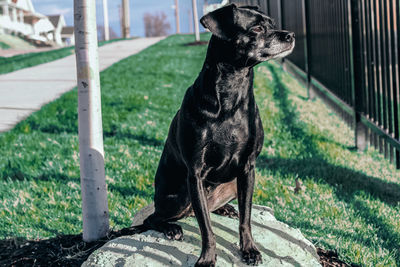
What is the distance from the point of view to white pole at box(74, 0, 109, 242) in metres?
2.94

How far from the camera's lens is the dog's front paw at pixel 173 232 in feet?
9.36

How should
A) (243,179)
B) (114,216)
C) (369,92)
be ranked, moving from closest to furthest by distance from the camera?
(243,179)
(114,216)
(369,92)

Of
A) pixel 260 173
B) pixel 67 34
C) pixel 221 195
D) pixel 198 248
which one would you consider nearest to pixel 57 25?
pixel 67 34

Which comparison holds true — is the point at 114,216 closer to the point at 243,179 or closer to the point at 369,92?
the point at 243,179

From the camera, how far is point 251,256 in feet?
8.73

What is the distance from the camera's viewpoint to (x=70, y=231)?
367cm

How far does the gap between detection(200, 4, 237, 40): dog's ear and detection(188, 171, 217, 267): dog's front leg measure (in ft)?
2.63

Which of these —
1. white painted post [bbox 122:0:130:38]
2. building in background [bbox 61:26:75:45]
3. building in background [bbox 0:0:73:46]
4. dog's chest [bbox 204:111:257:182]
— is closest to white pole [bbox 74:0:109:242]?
dog's chest [bbox 204:111:257:182]

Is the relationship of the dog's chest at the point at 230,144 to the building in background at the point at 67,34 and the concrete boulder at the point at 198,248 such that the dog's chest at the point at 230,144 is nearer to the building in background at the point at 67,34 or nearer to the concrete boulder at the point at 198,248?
the concrete boulder at the point at 198,248

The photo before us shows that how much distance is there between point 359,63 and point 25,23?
54198 mm

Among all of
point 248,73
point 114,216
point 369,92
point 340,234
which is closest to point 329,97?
point 369,92

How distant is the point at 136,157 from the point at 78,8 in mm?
2574

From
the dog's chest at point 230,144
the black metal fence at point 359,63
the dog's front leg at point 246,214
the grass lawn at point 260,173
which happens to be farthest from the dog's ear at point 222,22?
the black metal fence at point 359,63

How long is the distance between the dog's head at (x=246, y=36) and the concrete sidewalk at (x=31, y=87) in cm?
481
